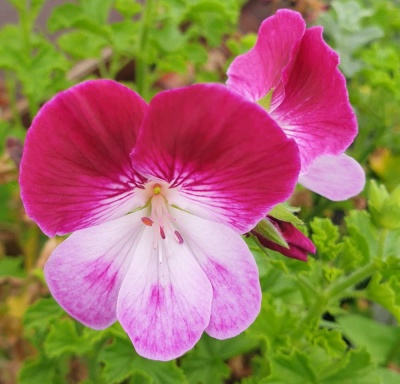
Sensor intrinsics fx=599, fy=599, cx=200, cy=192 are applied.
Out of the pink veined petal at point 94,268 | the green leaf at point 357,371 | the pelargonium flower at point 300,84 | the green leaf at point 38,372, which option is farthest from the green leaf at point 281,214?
the green leaf at point 38,372

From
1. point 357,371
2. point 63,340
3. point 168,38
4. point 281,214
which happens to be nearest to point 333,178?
point 281,214

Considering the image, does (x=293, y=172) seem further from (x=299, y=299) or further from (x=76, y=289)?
(x=299, y=299)

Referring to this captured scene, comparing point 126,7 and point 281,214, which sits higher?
point 281,214

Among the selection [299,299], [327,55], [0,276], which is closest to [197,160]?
[327,55]

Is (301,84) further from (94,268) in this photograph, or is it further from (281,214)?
(94,268)

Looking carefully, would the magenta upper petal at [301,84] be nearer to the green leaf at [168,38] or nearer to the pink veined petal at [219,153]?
the pink veined petal at [219,153]

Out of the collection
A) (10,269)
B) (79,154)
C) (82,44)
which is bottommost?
(10,269)

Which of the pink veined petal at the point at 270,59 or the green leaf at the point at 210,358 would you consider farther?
the green leaf at the point at 210,358
